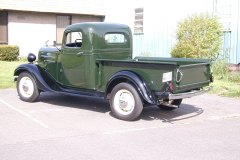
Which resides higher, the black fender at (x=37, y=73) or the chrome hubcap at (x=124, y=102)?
the black fender at (x=37, y=73)

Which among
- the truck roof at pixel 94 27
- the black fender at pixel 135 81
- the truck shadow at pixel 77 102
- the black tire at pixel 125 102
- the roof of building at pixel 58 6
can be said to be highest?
the roof of building at pixel 58 6

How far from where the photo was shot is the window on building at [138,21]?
63.3 feet

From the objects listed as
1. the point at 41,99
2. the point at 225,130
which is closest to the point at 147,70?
the point at 225,130

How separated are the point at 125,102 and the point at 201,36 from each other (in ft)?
22.9

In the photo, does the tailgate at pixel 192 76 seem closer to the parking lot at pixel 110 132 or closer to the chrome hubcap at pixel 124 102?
the parking lot at pixel 110 132

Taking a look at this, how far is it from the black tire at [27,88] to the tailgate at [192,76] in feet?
11.8

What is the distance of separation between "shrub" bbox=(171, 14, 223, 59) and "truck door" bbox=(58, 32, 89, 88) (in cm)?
600

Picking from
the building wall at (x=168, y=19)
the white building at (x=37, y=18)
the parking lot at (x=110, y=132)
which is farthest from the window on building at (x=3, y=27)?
the parking lot at (x=110, y=132)

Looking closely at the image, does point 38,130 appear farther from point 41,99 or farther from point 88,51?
point 41,99

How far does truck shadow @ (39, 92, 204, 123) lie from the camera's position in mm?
8170

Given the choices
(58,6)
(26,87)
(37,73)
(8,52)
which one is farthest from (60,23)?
(37,73)

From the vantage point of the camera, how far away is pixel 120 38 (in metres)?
9.14

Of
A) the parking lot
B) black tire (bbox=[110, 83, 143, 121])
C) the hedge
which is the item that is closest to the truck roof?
black tire (bbox=[110, 83, 143, 121])

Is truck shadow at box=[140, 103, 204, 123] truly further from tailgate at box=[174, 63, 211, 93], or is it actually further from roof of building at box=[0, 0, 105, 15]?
roof of building at box=[0, 0, 105, 15]
